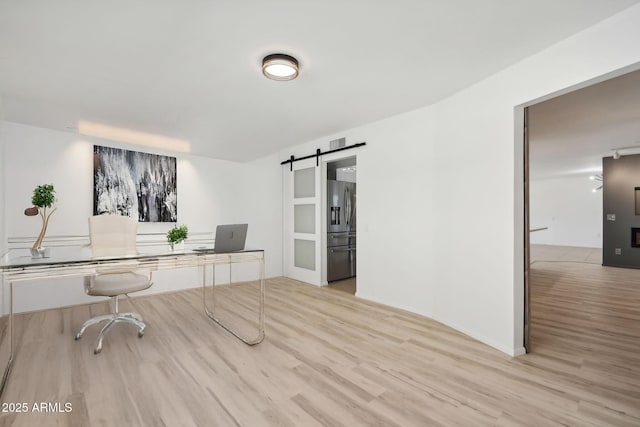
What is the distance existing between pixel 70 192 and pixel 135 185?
0.76m

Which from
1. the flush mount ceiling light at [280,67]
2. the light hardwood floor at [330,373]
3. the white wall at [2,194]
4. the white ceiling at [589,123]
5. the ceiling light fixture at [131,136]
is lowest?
the light hardwood floor at [330,373]

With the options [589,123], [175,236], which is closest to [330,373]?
[175,236]

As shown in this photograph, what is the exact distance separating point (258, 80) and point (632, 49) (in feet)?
8.69

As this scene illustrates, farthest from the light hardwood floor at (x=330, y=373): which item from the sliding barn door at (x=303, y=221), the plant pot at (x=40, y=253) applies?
the sliding barn door at (x=303, y=221)

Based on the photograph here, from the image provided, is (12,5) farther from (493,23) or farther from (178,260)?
(493,23)

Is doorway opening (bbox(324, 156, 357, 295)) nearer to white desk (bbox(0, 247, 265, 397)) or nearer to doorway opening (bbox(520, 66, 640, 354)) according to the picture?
white desk (bbox(0, 247, 265, 397))

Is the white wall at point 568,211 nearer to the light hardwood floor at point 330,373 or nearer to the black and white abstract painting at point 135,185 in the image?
the light hardwood floor at point 330,373

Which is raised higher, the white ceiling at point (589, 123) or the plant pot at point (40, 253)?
the white ceiling at point (589, 123)

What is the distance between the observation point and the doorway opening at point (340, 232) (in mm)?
5164

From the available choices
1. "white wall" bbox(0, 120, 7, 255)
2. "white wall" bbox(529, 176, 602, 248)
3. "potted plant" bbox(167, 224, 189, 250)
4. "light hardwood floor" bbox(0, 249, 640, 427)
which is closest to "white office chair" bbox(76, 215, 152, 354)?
"light hardwood floor" bbox(0, 249, 640, 427)

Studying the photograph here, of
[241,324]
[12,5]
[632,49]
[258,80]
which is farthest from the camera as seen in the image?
[241,324]

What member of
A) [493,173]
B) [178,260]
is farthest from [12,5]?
[493,173]

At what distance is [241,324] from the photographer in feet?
10.6

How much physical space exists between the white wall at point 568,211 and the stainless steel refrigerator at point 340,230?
1020 cm
